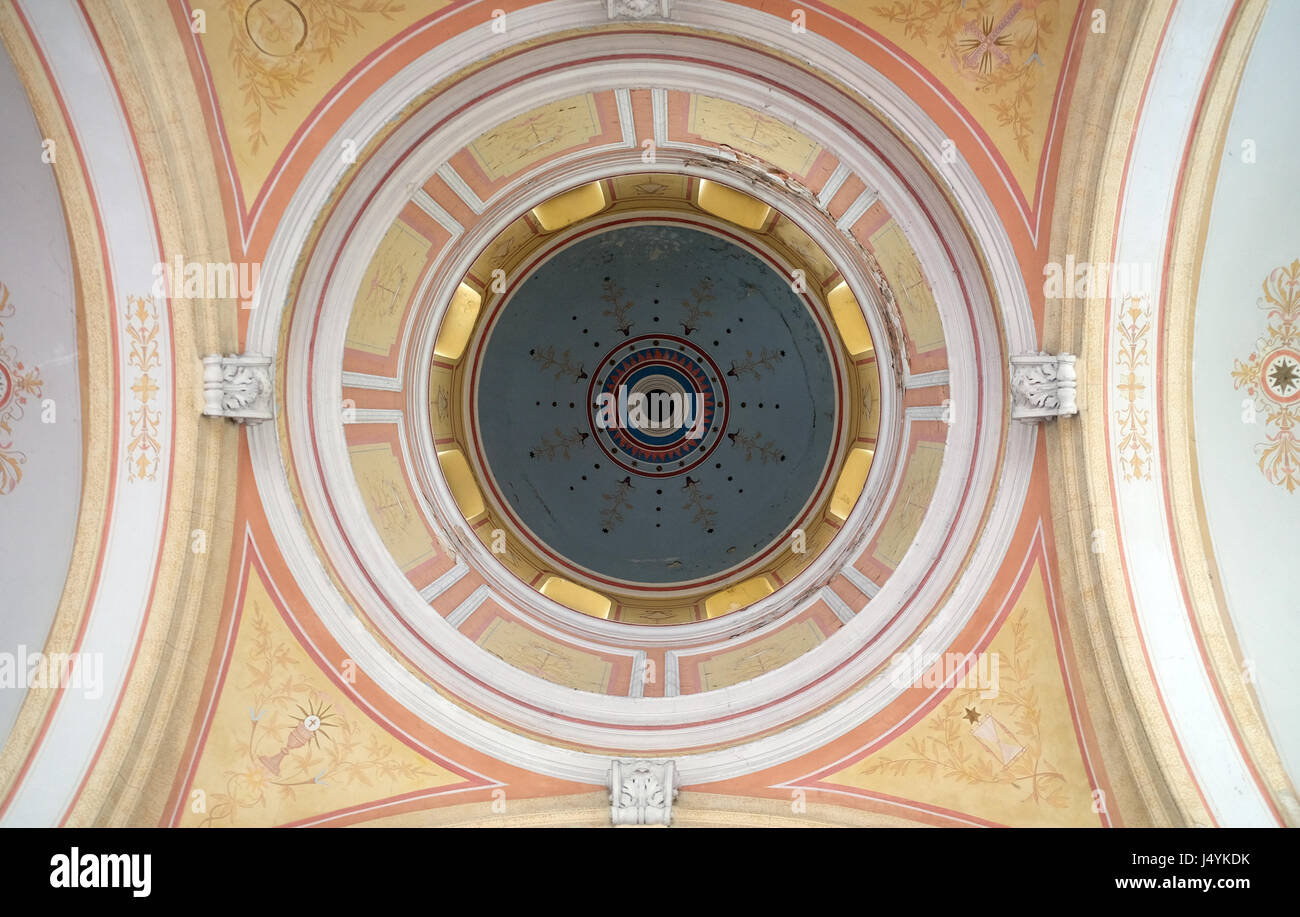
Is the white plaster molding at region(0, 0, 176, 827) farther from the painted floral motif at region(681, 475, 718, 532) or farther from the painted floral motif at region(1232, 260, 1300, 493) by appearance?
the painted floral motif at region(681, 475, 718, 532)

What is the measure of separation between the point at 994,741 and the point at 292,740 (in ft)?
18.7

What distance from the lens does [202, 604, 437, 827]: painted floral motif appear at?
7121 millimetres

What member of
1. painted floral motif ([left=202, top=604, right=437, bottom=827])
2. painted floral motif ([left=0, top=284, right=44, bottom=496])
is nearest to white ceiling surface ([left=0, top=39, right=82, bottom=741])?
painted floral motif ([left=0, top=284, right=44, bottom=496])

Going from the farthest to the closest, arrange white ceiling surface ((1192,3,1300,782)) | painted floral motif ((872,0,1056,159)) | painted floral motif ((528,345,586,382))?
painted floral motif ((528,345,586,382)), painted floral motif ((872,0,1056,159)), white ceiling surface ((1192,3,1300,782))

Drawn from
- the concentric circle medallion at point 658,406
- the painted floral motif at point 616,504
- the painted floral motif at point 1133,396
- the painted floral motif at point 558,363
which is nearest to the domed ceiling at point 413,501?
the painted floral motif at point 1133,396

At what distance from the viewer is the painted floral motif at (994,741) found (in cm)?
705

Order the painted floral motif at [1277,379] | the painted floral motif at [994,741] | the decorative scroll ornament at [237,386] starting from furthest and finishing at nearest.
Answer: the painted floral motif at [994,741] < the decorative scroll ornament at [237,386] < the painted floral motif at [1277,379]

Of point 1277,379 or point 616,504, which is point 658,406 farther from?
point 1277,379

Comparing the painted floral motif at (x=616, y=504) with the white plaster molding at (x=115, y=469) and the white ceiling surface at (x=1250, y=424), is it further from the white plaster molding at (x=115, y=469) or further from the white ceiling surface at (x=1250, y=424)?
the white ceiling surface at (x=1250, y=424)

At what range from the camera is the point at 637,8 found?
677cm

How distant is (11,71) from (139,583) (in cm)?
370

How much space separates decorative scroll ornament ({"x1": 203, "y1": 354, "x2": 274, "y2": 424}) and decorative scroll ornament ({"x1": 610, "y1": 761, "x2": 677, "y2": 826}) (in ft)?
13.5

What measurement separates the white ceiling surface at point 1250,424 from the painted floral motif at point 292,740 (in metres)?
6.47

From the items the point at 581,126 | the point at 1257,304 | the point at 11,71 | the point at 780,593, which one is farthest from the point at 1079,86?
the point at 11,71
